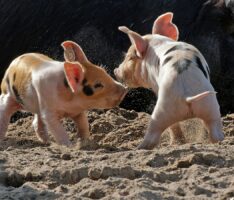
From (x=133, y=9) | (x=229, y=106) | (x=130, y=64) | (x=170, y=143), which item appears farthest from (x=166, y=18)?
(x=133, y=9)

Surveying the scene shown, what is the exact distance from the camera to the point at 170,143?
5.50 m

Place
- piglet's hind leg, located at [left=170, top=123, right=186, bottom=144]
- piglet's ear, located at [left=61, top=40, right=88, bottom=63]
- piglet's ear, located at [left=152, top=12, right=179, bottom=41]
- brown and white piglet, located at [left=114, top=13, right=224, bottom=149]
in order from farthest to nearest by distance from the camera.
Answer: piglet's ear, located at [left=152, top=12, right=179, bottom=41]
piglet's hind leg, located at [left=170, top=123, right=186, bottom=144]
piglet's ear, located at [left=61, top=40, right=88, bottom=63]
brown and white piglet, located at [left=114, top=13, right=224, bottom=149]

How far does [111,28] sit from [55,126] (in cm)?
284

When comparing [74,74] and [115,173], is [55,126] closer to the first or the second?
[74,74]

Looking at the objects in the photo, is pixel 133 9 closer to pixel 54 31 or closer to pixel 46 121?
pixel 54 31

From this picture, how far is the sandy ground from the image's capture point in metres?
3.56

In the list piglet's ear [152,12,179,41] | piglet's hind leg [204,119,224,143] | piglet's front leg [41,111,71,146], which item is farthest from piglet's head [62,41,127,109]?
piglet's ear [152,12,179,41]

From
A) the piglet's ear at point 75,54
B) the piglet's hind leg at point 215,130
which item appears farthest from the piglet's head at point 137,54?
the piglet's hind leg at point 215,130

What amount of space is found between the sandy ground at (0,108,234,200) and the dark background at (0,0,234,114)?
2609mm

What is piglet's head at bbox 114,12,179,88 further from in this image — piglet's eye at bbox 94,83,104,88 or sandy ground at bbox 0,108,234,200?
sandy ground at bbox 0,108,234,200

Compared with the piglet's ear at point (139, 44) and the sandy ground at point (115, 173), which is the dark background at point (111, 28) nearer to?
the piglet's ear at point (139, 44)

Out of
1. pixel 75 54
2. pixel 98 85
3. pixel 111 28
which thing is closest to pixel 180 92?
pixel 98 85

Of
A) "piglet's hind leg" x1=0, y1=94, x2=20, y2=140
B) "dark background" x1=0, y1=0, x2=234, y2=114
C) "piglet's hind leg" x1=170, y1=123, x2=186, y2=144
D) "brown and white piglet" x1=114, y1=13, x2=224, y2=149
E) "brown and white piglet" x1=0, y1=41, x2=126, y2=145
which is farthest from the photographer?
"dark background" x1=0, y1=0, x2=234, y2=114

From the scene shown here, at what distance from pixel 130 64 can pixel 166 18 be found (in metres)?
0.47
